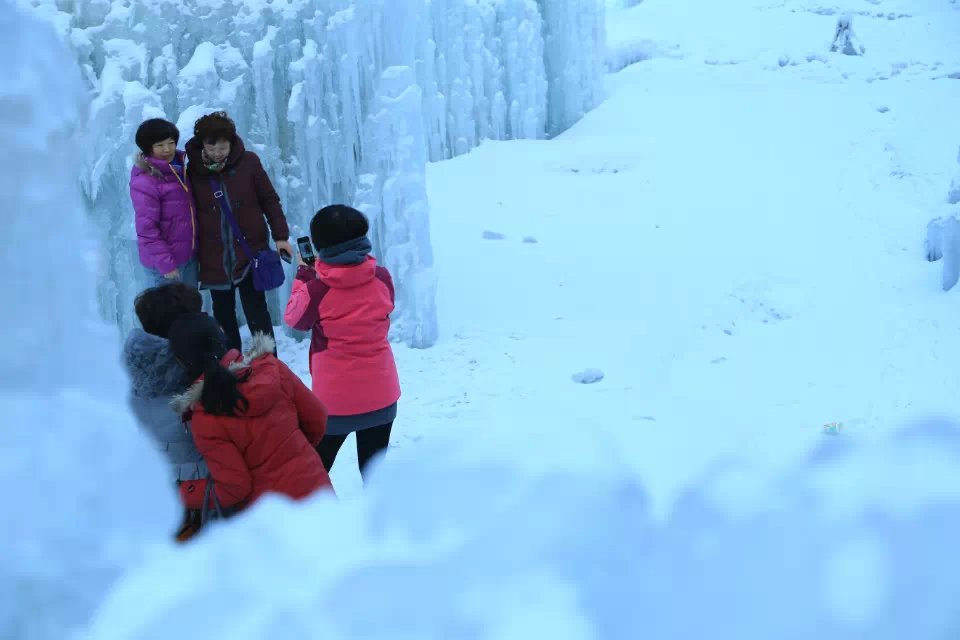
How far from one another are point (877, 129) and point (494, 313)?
936 cm

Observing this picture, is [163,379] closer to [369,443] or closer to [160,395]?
[160,395]

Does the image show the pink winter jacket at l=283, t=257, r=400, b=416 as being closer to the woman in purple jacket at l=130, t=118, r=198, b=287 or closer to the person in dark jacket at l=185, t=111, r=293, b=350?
the person in dark jacket at l=185, t=111, r=293, b=350

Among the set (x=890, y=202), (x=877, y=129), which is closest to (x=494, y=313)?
(x=890, y=202)

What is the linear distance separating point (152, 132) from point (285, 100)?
1579mm

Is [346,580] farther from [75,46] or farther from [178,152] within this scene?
[75,46]

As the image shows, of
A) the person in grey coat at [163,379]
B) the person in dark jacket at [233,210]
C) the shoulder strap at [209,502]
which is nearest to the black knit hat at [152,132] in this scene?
the person in dark jacket at [233,210]

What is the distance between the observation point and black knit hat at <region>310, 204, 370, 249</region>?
3211mm

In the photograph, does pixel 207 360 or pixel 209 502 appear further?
pixel 209 502

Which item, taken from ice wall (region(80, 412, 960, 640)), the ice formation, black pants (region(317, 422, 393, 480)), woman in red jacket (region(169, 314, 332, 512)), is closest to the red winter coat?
woman in red jacket (region(169, 314, 332, 512))

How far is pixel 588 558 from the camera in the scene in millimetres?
1097

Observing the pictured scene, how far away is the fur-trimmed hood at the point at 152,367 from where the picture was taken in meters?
2.24

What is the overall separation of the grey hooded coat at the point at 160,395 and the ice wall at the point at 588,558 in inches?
47.0

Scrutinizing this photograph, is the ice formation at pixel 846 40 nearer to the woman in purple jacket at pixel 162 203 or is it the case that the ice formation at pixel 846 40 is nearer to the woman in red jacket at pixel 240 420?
the woman in purple jacket at pixel 162 203

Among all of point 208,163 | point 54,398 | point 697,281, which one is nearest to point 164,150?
point 208,163
